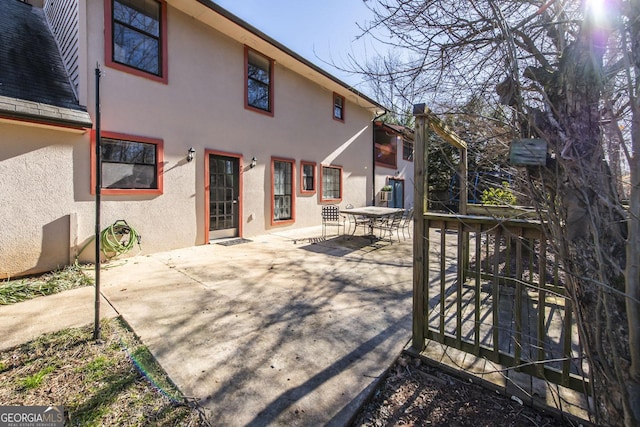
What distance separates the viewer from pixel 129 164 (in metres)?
5.61

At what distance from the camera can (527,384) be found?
Result: 6.45 feet

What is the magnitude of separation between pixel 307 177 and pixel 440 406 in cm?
841

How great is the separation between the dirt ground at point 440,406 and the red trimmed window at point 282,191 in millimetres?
6795

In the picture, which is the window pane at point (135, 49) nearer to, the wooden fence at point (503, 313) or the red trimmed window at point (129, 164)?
the red trimmed window at point (129, 164)

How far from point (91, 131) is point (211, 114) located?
8.22 ft

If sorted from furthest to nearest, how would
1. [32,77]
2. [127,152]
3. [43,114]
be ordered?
[127,152] → [32,77] → [43,114]

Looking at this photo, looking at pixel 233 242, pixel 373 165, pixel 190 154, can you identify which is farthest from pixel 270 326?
pixel 373 165

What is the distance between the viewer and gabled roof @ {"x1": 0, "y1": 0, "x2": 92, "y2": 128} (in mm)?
4266

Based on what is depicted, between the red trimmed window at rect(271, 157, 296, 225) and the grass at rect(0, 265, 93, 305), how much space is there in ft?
15.5

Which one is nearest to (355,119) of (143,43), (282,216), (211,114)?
(282,216)

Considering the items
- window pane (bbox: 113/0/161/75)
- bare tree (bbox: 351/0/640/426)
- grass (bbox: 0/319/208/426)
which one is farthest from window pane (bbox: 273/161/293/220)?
bare tree (bbox: 351/0/640/426)

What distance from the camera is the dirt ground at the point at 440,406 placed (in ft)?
5.61

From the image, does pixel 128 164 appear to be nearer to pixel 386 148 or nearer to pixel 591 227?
pixel 591 227

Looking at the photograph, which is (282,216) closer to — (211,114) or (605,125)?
(211,114)
